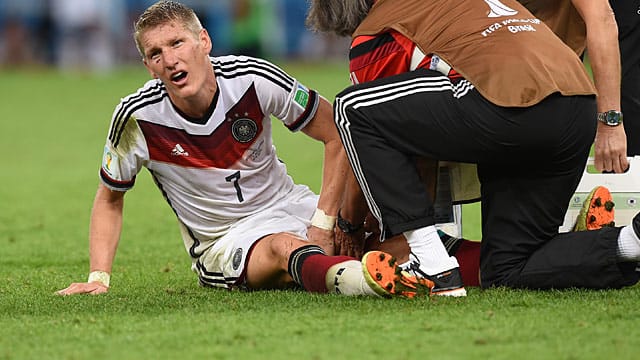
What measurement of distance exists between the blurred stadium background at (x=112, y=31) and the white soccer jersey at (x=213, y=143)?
19.4 metres

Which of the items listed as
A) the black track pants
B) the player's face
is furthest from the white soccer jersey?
the black track pants

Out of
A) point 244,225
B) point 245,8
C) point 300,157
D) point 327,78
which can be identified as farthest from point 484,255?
point 245,8

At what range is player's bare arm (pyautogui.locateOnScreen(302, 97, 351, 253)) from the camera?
16.1 feet

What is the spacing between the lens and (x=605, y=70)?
4.58 m

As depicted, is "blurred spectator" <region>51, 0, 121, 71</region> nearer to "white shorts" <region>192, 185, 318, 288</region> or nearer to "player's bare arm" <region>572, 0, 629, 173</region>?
"white shorts" <region>192, 185, 318, 288</region>

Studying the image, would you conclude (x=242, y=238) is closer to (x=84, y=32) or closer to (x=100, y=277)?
(x=100, y=277)

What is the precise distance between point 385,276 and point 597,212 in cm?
111

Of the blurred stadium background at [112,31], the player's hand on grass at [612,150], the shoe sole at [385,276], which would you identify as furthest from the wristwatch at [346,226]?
the blurred stadium background at [112,31]

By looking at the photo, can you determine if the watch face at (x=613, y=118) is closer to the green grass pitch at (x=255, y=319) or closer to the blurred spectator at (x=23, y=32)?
the green grass pitch at (x=255, y=319)

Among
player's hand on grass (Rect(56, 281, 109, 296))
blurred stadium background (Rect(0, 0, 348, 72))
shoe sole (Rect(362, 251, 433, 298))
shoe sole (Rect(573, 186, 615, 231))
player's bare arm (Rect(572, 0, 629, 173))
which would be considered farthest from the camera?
blurred stadium background (Rect(0, 0, 348, 72))

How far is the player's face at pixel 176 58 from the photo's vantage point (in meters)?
4.86

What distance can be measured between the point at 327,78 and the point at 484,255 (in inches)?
612

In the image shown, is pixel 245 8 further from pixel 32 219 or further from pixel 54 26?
pixel 32 219

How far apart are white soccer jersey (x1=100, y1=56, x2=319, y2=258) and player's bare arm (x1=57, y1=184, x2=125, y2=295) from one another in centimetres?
9
